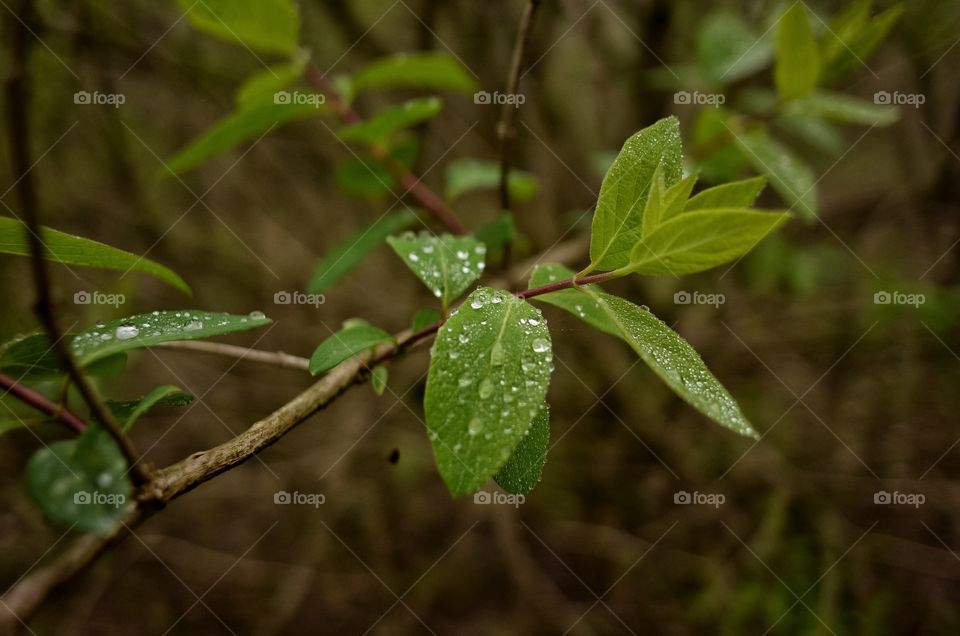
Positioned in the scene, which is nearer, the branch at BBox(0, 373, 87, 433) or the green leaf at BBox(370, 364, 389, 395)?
the branch at BBox(0, 373, 87, 433)

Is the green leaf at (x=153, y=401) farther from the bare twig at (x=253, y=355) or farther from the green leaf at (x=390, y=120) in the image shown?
the green leaf at (x=390, y=120)

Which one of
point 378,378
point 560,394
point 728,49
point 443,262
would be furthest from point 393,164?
point 560,394

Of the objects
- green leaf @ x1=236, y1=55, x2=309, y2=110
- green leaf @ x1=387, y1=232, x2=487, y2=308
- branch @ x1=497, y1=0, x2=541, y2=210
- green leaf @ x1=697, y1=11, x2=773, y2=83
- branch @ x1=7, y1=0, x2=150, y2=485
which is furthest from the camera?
green leaf @ x1=697, y1=11, x2=773, y2=83

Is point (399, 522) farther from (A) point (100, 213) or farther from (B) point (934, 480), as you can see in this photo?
(B) point (934, 480)

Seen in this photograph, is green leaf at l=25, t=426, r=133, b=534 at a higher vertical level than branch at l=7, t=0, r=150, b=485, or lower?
lower

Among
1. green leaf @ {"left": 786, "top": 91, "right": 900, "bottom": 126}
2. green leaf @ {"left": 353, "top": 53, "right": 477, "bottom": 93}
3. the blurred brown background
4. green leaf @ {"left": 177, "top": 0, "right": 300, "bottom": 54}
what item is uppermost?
green leaf @ {"left": 177, "top": 0, "right": 300, "bottom": 54}

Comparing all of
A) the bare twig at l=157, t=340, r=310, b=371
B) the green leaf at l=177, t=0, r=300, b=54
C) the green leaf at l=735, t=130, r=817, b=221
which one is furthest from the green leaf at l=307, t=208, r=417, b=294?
the green leaf at l=735, t=130, r=817, b=221

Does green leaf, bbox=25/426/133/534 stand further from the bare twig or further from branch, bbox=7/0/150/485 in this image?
the bare twig
